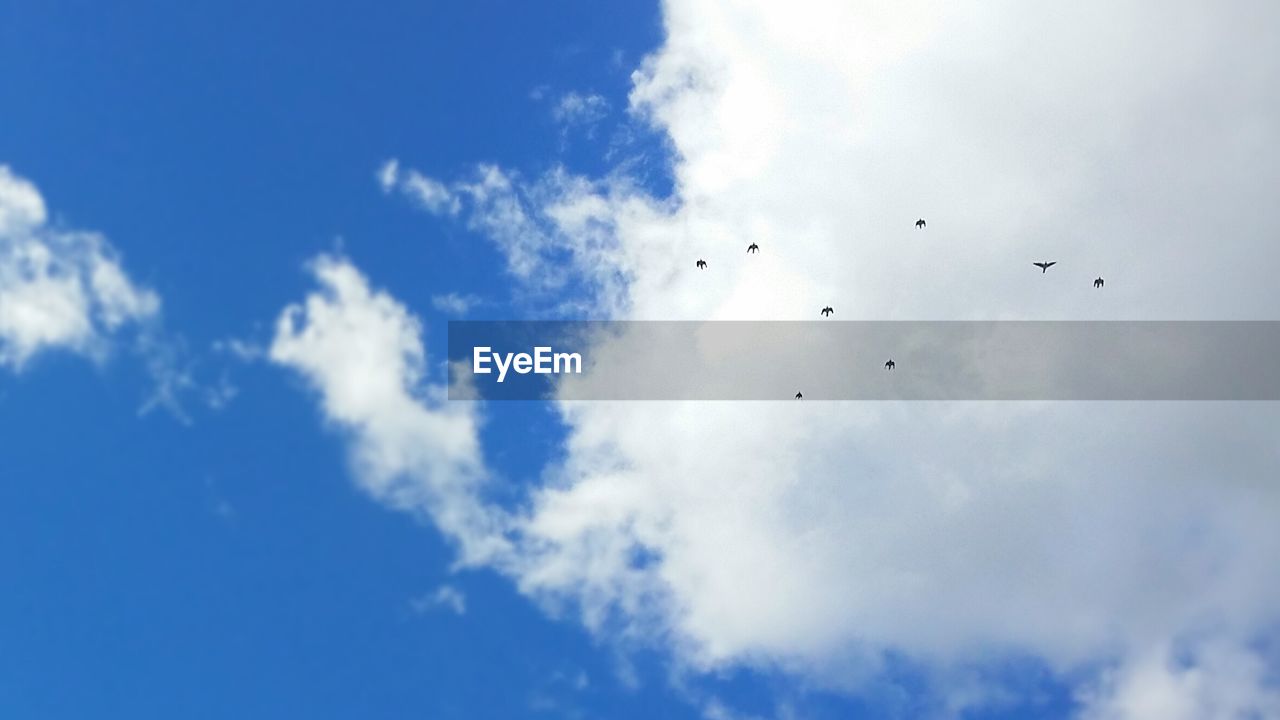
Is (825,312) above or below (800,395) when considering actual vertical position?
above

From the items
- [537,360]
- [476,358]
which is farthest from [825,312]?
[476,358]

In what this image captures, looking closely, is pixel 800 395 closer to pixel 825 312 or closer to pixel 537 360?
pixel 825 312

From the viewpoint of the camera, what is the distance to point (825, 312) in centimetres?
19338

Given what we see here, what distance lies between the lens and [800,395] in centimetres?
19325

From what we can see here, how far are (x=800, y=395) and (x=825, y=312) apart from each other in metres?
22.8

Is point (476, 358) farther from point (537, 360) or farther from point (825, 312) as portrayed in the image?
point (825, 312)

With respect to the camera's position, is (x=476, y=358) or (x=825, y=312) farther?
(x=825, y=312)

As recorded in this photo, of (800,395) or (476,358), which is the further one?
(800,395)

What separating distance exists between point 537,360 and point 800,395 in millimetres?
70603

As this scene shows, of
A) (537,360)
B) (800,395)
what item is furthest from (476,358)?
(800,395)

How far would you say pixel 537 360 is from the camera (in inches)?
6683

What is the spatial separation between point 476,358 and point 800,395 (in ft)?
275

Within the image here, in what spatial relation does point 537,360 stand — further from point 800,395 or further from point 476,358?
point 800,395

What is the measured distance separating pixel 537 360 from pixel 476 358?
566 inches
